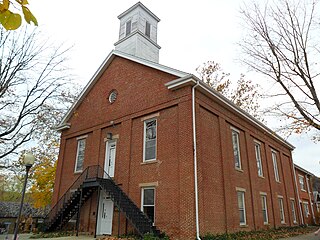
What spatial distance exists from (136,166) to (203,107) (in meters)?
4.83

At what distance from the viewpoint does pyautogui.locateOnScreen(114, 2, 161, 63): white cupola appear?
2052 cm

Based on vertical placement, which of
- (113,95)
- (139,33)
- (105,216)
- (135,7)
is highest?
(135,7)

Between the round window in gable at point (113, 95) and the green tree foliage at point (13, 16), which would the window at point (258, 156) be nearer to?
the round window in gable at point (113, 95)

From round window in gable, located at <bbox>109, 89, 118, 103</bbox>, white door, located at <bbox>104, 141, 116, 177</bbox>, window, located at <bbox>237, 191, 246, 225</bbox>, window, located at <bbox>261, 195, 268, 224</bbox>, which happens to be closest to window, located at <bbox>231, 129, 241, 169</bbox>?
window, located at <bbox>237, 191, 246, 225</bbox>

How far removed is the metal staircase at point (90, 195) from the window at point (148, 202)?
480mm

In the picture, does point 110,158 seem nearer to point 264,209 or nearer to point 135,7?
point 264,209

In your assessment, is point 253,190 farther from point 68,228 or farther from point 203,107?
point 68,228

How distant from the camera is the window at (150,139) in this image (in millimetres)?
14808

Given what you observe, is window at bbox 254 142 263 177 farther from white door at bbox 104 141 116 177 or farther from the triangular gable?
white door at bbox 104 141 116 177

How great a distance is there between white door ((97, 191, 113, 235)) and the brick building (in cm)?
5

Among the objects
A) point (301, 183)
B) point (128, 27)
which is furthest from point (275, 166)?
point (128, 27)

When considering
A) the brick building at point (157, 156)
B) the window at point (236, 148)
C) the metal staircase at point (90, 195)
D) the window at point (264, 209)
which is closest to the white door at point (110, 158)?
the brick building at point (157, 156)

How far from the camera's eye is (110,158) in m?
17.3

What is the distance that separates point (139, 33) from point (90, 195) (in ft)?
39.4
